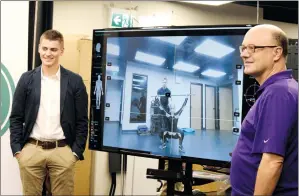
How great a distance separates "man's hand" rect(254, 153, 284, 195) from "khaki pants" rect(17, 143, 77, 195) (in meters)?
1.69

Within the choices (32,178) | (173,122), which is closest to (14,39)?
(32,178)

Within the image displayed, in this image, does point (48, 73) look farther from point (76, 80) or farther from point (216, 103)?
point (216, 103)

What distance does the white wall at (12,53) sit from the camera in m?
3.19

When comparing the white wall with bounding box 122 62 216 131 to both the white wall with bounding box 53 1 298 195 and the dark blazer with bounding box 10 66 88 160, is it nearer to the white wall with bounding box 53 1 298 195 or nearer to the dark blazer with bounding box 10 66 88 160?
the dark blazer with bounding box 10 66 88 160

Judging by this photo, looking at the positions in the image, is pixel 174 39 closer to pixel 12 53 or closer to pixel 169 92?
pixel 169 92

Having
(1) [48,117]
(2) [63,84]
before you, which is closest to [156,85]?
(2) [63,84]

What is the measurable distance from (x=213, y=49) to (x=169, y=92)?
0.41 m

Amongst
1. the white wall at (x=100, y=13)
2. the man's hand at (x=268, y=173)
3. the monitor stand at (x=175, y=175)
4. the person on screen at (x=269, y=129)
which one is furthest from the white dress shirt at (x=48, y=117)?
the white wall at (x=100, y=13)

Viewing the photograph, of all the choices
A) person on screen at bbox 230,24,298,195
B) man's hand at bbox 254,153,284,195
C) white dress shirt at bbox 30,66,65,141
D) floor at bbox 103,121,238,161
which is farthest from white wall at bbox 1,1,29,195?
man's hand at bbox 254,153,284,195

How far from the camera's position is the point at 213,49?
2.44 metres

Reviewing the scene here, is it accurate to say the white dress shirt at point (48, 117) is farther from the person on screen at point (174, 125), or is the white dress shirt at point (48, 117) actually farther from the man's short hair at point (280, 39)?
the man's short hair at point (280, 39)

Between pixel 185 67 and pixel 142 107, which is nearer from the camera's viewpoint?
pixel 185 67

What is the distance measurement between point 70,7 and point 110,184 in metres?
2.28

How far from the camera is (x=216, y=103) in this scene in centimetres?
244
